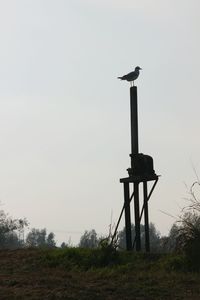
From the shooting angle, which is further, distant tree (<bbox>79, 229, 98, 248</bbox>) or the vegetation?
distant tree (<bbox>79, 229, 98, 248</bbox>)

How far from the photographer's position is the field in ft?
25.8

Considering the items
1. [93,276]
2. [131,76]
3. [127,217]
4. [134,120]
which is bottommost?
[93,276]

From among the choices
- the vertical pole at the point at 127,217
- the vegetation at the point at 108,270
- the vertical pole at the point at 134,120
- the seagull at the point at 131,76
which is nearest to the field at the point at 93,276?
the vegetation at the point at 108,270

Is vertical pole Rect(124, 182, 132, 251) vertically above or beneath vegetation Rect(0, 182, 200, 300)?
above

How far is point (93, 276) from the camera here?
9375mm

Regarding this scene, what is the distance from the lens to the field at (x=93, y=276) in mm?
7871

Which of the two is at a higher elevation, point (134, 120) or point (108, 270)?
point (134, 120)

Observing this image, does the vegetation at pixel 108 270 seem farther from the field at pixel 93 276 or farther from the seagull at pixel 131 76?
the seagull at pixel 131 76

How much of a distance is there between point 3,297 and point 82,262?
306cm

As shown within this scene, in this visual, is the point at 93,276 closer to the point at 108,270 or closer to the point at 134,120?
A: the point at 108,270

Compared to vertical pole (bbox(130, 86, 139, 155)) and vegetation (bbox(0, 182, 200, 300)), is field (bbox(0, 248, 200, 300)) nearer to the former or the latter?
vegetation (bbox(0, 182, 200, 300))

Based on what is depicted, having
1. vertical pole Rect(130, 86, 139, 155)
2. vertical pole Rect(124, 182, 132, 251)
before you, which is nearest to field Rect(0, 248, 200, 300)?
vertical pole Rect(124, 182, 132, 251)

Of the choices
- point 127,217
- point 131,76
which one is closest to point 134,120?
point 131,76

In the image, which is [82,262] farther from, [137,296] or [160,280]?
[137,296]
